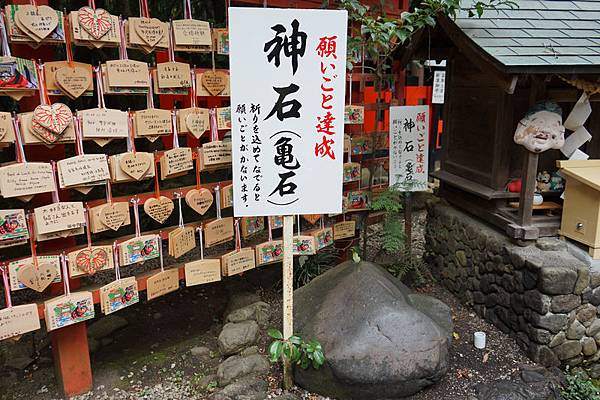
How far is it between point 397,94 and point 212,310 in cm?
364

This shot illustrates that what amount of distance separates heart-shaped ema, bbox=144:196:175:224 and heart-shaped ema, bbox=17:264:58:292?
0.84m

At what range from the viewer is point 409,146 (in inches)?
222

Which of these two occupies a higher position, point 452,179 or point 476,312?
point 452,179

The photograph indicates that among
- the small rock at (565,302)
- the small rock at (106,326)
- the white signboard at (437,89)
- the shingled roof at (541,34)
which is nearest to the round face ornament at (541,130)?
the shingled roof at (541,34)

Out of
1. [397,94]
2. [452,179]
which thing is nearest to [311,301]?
[452,179]

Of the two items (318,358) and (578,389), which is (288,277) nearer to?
(318,358)

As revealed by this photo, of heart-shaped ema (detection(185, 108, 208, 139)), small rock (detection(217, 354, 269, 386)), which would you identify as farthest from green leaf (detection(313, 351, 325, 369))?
heart-shaped ema (detection(185, 108, 208, 139))

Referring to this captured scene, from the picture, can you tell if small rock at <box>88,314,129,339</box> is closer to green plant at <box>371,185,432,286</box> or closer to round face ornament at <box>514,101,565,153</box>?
green plant at <box>371,185,432,286</box>

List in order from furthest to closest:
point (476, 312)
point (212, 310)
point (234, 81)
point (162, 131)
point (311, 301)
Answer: point (212, 310) → point (476, 312) → point (311, 301) → point (162, 131) → point (234, 81)

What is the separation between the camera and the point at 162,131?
3928mm

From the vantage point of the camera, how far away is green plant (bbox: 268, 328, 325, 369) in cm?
354

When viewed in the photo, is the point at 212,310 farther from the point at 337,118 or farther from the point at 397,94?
the point at 397,94

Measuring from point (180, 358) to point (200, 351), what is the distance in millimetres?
208

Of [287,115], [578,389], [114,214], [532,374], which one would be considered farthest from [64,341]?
[578,389]
